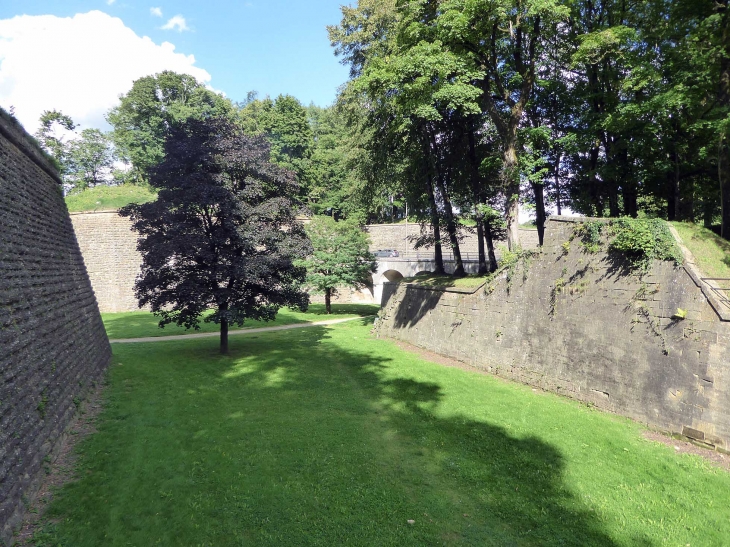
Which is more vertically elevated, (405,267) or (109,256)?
(109,256)

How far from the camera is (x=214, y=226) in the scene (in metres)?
13.2

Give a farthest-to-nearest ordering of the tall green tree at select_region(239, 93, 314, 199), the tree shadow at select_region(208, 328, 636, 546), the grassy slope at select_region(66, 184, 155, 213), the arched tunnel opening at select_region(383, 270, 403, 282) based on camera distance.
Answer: the tall green tree at select_region(239, 93, 314, 199)
the arched tunnel opening at select_region(383, 270, 403, 282)
the grassy slope at select_region(66, 184, 155, 213)
the tree shadow at select_region(208, 328, 636, 546)

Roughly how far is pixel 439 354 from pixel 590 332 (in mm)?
6515

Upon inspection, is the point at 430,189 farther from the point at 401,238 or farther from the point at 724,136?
the point at 401,238

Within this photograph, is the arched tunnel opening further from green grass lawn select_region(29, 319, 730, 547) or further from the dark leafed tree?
green grass lawn select_region(29, 319, 730, 547)

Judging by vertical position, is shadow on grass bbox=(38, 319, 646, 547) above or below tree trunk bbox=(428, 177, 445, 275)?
below

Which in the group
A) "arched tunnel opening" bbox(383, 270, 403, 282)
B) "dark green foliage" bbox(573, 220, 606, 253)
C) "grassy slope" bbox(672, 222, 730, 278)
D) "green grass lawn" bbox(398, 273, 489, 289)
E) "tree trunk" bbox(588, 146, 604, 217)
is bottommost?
"arched tunnel opening" bbox(383, 270, 403, 282)

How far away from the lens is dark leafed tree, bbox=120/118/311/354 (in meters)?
12.5

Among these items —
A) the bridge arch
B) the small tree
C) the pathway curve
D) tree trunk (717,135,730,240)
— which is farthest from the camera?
the bridge arch

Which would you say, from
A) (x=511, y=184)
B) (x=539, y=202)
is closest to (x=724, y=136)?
(x=511, y=184)

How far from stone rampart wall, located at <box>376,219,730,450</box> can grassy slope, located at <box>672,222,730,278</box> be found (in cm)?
66

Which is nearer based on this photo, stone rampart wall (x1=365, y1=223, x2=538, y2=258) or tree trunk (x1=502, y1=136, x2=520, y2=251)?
tree trunk (x1=502, y1=136, x2=520, y2=251)

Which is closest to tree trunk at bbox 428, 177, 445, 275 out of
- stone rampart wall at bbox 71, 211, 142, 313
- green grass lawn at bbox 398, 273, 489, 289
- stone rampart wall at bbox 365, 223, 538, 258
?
green grass lawn at bbox 398, 273, 489, 289

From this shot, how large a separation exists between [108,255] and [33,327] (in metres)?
25.4
